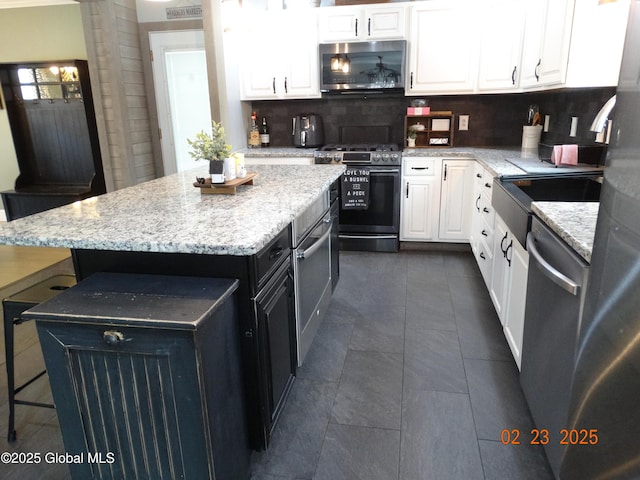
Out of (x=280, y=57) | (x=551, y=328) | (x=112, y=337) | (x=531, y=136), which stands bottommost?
(x=551, y=328)

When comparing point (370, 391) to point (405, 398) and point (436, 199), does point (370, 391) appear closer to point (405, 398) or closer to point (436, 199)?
point (405, 398)

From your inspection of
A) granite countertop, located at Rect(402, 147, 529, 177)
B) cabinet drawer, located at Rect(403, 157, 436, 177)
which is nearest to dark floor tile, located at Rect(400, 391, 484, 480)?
granite countertop, located at Rect(402, 147, 529, 177)

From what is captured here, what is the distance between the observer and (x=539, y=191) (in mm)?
2402

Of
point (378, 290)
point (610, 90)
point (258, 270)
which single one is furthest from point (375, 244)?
point (258, 270)

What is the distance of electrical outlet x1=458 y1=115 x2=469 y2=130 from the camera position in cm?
420

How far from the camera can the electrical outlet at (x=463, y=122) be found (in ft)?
13.8

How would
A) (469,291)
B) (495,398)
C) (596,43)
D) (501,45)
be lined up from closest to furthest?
(495,398), (596,43), (469,291), (501,45)

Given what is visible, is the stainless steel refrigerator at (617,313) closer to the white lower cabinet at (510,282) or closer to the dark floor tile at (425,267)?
the white lower cabinet at (510,282)

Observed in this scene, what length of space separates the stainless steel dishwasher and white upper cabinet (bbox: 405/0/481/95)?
2.45 metres

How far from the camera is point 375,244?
4.01 m

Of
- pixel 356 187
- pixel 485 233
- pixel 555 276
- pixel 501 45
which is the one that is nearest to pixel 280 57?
pixel 356 187

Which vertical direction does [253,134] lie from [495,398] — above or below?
above

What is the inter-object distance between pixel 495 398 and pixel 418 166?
228cm

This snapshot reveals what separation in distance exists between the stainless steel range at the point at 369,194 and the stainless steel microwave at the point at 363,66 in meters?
0.54
